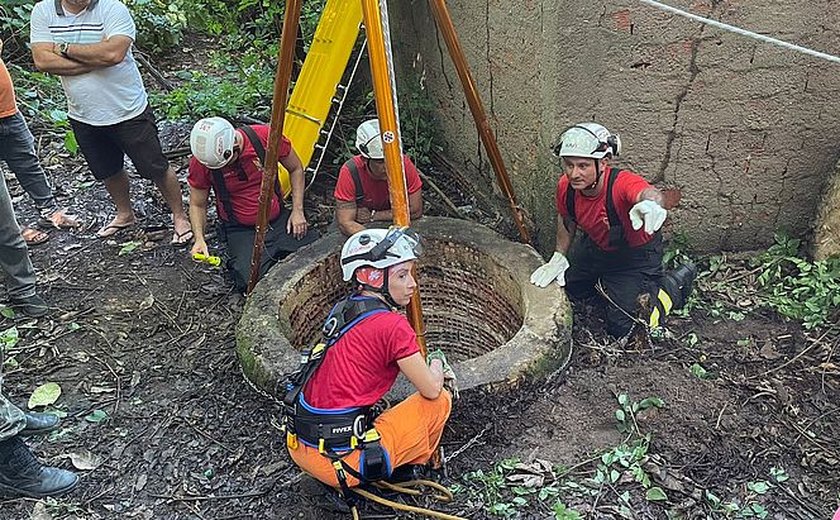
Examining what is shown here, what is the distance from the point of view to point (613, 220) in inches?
160

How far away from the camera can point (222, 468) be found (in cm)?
362

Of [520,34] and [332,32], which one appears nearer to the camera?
[520,34]

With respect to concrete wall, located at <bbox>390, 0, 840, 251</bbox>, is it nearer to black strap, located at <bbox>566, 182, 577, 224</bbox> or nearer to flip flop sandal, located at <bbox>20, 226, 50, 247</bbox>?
black strap, located at <bbox>566, 182, 577, 224</bbox>

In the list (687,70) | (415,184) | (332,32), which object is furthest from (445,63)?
(687,70)

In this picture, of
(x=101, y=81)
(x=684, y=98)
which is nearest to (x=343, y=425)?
(x=684, y=98)

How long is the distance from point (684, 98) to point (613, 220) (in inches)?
30.1

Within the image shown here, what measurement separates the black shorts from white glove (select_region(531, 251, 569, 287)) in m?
2.62

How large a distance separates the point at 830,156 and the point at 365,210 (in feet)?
8.64

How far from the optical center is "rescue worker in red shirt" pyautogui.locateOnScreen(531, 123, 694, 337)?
380cm

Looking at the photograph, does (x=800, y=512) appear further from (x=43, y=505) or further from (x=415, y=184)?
(x=43, y=505)

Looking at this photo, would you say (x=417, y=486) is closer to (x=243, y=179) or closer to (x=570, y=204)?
(x=570, y=204)

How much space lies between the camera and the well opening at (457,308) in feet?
11.7

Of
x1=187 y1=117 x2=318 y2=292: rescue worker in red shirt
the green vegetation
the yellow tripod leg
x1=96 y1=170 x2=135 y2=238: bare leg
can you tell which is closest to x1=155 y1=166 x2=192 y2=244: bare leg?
x1=96 y1=170 x2=135 y2=238: bare leg

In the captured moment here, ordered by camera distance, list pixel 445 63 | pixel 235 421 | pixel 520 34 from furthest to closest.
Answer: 1. pixel 445 63
2. pixel 520 34
3. pixel 235 421
